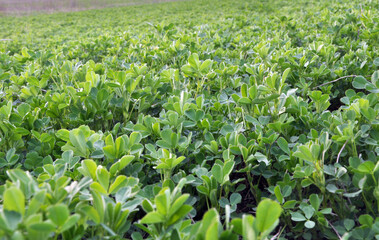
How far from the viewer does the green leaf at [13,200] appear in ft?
1.82

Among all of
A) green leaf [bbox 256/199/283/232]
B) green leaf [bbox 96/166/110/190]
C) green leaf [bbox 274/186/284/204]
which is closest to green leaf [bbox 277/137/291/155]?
green leaf [bbox 274/186/284/204]

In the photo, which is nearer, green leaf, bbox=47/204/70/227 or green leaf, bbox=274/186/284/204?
green leaf, bbox=47/204/70/227

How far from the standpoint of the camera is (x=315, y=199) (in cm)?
88

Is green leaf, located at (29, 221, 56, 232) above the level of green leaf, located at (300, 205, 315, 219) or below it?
above

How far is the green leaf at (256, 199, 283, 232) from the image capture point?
1.94 feet

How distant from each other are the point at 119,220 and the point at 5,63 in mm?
2274

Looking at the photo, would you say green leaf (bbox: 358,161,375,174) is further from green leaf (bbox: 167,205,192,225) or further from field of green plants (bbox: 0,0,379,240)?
green leaf (bbox: 167,205,192,225)

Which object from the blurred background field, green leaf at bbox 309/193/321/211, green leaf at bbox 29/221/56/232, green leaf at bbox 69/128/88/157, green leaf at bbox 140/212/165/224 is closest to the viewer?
green leaf at bbox 29/221/56/232

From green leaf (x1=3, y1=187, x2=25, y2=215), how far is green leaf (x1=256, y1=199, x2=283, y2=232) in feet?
1.44

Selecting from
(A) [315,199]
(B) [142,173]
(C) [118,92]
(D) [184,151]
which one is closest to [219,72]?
(C) [118,92]

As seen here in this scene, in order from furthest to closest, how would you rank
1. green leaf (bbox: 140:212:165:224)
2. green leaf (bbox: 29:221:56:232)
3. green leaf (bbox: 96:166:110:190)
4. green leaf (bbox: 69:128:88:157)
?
green leaf (bbox: 69:128:88:157), green leaf (bbox: 96:166:110:190), green leaf (bbox: 140:212:165:224), green leaf (bbox: 29:221:56:232)

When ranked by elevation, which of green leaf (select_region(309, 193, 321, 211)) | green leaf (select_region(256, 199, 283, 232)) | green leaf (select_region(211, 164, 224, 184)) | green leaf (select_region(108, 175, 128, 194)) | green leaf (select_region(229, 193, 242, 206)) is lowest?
green leaf (select_region(229, 193, 242, 206))

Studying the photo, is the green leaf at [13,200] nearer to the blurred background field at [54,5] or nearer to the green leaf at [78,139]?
the green leaf at [78,139]

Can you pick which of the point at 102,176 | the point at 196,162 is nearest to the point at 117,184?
the point at 102,176
